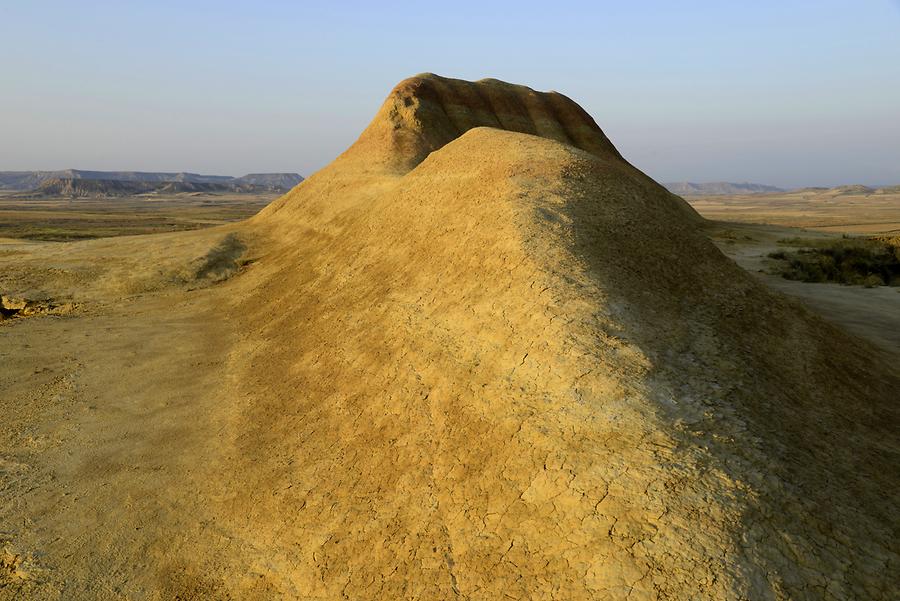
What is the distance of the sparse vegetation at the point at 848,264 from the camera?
18000mm

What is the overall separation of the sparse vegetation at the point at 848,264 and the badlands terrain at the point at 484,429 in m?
8.61

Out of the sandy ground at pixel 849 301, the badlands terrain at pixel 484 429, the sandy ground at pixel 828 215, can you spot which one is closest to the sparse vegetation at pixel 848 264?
the sandy ground at pixel 849 301

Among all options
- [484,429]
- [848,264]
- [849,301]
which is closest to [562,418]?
[484,429]

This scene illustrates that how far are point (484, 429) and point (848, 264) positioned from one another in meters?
19.4

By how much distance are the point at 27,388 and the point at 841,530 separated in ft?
39.7

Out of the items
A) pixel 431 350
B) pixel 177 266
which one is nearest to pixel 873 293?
pixel 431 350

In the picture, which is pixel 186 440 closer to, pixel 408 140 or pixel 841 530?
pixel 841 530

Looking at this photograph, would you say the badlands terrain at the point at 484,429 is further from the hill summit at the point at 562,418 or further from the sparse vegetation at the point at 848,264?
the sparse vegetation at the point at 848,264

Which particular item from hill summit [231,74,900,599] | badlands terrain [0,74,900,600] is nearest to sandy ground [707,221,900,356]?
badlands terrain [0,74,900,600]

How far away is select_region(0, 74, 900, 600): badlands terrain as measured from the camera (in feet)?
15.5

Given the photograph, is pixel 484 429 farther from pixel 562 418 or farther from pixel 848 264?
pixel 848 264

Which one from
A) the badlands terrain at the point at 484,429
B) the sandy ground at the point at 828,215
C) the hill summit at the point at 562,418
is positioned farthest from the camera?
the sandy ground at the point at 828,215

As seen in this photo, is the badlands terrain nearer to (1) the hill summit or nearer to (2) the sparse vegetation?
(1) the hill summit

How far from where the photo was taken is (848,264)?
19.7 metres
